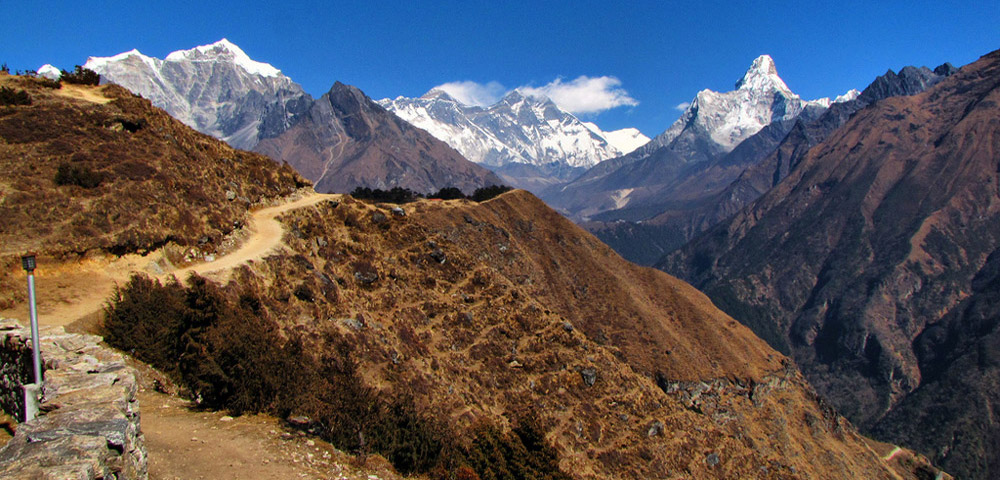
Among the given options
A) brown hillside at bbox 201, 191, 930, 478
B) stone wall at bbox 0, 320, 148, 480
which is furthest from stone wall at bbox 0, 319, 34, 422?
brown hillside at bbox 201, 191, 930, 478

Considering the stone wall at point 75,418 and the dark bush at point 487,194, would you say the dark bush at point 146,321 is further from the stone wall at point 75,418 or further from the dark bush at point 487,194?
the dark bush at point 487,194

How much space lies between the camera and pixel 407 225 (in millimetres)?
63875

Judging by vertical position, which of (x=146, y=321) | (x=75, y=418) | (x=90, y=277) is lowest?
(x=75, y=418)

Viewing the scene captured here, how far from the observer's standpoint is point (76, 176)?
129ft

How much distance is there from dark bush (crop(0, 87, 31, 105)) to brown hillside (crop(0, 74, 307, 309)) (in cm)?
55

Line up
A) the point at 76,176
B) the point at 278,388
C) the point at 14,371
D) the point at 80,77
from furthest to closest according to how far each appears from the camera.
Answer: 1. the point at 80,77
2. the point at 76,176
3. the point at 278,388
4. the point at 14,371

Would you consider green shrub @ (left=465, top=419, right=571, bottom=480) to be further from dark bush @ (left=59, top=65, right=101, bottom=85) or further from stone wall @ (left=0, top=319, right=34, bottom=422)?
dark bush @ (left=59, top=65, right=101, bottom=85)

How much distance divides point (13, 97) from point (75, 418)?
47250 millimetres

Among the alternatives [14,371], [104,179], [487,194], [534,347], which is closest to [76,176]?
[104,179]

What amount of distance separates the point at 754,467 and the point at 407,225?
57.7 meters

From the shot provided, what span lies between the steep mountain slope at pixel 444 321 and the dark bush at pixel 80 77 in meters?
2.95

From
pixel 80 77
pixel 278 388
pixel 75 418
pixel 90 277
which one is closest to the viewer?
pixel 75 418

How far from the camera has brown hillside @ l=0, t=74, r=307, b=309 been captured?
3541 cm

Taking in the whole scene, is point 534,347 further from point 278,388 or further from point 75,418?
point 75,418
